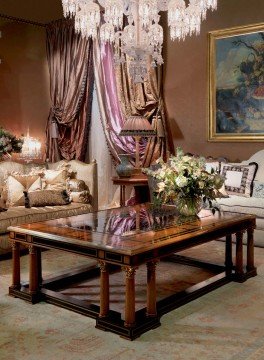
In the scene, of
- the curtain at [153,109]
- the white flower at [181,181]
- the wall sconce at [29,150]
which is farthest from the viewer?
the wall sconce at [29,150]

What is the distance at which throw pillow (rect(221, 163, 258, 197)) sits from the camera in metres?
5.87

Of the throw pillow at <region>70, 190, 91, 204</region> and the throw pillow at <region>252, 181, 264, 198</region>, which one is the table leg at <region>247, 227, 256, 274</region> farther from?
the throw pillow at <region>70, 190, 91, 204</region>

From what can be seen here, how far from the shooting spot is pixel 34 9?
8.08 metres

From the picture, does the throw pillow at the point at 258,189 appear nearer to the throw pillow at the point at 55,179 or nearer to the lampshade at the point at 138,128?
the lampshade at the point at 138,128

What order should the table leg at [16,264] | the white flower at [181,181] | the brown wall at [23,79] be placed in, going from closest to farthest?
1. the table leg at [16,264]
2. the white flower at [181,181]
3. the brown wall at [23,79]

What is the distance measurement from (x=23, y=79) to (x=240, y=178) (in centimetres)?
474


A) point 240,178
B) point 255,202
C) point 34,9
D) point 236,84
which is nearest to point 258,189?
point 240,178

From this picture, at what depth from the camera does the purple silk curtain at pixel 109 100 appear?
24.6 ft

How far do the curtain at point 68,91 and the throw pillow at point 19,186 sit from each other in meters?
2.26

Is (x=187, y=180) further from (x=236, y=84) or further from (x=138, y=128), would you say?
(x=236, y=84)

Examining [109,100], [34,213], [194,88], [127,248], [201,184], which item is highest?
[194,88]

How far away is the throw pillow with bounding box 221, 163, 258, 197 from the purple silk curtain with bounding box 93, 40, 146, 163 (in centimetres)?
200

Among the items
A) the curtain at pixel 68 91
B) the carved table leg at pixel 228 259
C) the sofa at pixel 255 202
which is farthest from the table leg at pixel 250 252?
the curtain at pixel 68 91

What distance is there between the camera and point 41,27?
848cm
